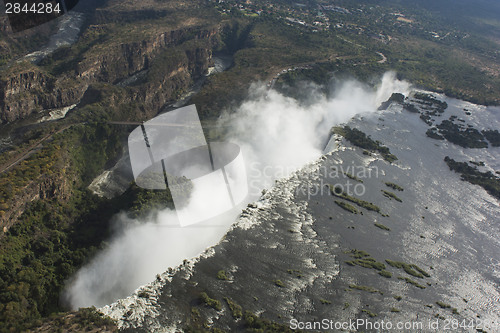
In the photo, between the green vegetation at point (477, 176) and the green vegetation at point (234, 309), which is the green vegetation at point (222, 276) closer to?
the green vegetation at point (234, 309)

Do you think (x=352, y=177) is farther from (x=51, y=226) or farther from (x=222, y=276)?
(x=51, y=226)

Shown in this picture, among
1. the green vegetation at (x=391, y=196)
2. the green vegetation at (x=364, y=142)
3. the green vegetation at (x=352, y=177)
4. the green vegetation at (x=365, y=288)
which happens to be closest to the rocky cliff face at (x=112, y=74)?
the green vegetation at (x=364, y=142)

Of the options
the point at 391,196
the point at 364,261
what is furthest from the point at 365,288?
the point at 391,196

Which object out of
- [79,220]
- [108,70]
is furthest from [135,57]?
[79,220]

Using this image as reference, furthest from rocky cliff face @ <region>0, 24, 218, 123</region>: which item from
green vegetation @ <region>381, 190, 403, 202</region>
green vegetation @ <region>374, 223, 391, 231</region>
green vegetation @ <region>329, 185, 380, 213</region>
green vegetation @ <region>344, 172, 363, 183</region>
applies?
green vegetation @ <region>374, 223, 391, 231</region>

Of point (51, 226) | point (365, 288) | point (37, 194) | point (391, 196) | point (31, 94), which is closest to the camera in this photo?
point (365, 288)

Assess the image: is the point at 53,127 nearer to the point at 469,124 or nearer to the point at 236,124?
the point at 236,124
